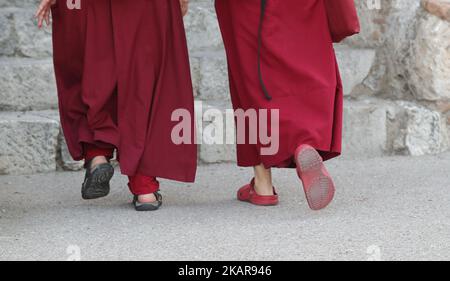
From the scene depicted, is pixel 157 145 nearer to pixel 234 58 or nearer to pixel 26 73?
pixel 234 58

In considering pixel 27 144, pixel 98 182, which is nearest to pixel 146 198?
pixel 98 182

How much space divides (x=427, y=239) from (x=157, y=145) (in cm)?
107

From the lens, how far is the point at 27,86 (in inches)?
182

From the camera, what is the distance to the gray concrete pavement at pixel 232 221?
3104 millimetres

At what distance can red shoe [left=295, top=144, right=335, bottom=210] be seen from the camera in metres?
3.46

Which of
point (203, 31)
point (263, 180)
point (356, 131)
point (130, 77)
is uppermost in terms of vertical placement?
point (130, 77)

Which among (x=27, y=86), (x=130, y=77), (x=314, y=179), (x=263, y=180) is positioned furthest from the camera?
(x=27, y=86)

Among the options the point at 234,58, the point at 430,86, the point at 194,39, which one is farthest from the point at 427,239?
the point at 194,39

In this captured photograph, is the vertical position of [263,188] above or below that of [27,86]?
below

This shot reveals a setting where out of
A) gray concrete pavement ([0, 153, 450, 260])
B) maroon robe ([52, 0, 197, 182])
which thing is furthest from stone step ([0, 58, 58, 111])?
maroon robe ([52, 0, 197, 182])

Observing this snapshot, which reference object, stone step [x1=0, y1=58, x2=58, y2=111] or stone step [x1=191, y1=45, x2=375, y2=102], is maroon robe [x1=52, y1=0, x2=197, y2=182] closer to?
stone step [x1=0, y1=58, x2=58, y2=111]

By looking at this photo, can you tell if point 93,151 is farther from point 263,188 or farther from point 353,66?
point 353,66

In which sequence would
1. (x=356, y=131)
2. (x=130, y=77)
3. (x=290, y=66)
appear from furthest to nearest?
(x=356, y=131)
(x=130, y=77)
(x=290, y=66)

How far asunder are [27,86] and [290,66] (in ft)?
5.02
